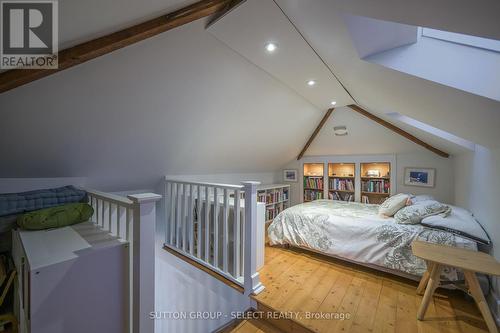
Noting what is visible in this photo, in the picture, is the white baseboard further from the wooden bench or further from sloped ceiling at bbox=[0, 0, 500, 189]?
sloped ceiling at bbox=[0, 0, 500, 189]

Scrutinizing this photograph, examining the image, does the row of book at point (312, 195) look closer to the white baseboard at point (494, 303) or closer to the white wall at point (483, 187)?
the white wall at point (483, 187)

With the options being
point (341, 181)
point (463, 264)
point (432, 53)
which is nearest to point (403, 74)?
point (432, 53)

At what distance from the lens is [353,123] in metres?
3.64

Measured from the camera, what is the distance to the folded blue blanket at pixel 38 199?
1704mm

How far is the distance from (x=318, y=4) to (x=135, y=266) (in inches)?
76.1

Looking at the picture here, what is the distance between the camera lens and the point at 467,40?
1220 millimetres

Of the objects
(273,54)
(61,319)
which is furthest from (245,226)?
(273,54)

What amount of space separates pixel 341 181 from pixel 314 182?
0.57m

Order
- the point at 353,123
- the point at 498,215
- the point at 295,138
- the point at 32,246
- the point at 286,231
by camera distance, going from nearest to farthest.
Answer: the point at 32,246 → the point at 498,215 → the point at 286,231 → the point at 353,123 → the point at 295,138

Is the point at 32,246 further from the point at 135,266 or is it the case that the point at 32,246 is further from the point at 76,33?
the point at 76,33

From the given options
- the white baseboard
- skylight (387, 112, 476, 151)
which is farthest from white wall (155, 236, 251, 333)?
skylight (387, 112, 476, 151)

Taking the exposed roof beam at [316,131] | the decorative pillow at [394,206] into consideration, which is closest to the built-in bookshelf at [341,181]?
the exposed roof beam at [316,131]
